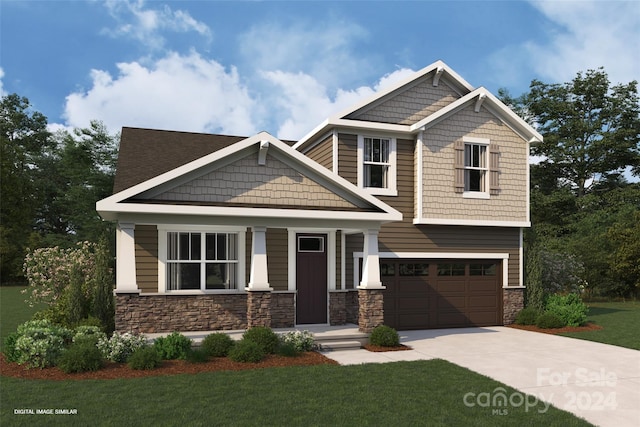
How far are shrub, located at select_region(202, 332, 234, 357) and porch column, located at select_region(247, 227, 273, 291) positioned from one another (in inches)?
55.6

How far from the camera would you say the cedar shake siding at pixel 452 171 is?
16422mm

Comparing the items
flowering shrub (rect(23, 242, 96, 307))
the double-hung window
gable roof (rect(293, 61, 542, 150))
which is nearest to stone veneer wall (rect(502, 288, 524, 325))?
gable roof (rect(293, 61, 542, 150))

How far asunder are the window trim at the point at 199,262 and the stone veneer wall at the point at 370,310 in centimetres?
343

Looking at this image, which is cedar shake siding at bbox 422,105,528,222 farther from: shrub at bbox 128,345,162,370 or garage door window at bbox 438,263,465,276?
shrub at bbox 128,345,162,370

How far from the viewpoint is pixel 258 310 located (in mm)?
12320

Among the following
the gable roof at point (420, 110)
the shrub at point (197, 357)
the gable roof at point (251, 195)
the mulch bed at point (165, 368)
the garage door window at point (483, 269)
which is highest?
the gable roof at point (420, 110)

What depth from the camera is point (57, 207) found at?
1891 inches

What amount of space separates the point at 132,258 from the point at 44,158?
44023 mm

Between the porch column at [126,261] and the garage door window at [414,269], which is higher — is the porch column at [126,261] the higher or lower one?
the higher one

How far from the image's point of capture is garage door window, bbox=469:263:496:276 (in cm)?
1748

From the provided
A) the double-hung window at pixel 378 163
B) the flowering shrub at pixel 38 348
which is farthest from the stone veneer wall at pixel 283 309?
the flowering shrub at pixel 38 348

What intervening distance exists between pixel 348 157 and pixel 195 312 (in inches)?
248

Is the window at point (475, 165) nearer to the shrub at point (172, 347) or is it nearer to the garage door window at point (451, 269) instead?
the garage door window at point (451, 269)

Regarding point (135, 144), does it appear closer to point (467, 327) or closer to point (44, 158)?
point (467, 327)
